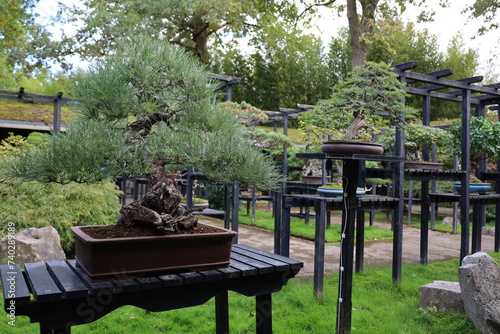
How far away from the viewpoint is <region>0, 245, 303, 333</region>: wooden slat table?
56.3 inches

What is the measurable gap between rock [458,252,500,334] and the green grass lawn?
0.82 ft

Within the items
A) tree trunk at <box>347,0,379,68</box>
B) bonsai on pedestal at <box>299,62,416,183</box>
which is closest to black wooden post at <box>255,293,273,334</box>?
bonsai on pedestal at <box>299,62,416,183</box>

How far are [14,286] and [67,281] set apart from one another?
0.57 ft

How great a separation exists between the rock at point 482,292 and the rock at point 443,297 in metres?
0.34

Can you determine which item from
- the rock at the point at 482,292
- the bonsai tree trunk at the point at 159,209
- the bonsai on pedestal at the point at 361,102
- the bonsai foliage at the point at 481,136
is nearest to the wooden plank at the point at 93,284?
the bonsai tree trunk at the point at 159,209

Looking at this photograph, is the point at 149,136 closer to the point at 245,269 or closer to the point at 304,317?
the point at 245,269

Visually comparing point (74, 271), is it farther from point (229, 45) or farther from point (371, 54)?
point (371, 54)

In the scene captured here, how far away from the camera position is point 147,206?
1867 millimetres

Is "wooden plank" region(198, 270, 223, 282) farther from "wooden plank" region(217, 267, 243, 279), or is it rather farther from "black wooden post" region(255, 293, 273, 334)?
"black wooden post" region(255, 293, 273, 334)

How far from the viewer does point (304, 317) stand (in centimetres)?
293

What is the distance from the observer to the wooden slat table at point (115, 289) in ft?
4.69

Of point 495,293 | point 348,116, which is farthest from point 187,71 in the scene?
point 495,293

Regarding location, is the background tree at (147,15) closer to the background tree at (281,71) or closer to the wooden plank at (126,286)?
the background tree at (281,71)

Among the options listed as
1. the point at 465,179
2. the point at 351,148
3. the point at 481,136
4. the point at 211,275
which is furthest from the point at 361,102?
the point at 481,136
